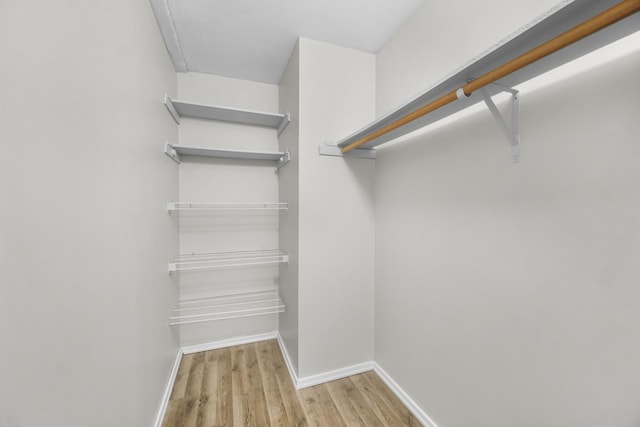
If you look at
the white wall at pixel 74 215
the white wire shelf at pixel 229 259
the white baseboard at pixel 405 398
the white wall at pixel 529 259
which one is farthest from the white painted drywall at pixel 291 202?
the white wall at pixel 74 215

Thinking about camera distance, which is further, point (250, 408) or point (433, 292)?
point (250, 408)

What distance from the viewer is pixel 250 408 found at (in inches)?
62.6

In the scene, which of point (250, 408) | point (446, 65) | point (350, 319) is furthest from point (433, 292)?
point (250, 408)

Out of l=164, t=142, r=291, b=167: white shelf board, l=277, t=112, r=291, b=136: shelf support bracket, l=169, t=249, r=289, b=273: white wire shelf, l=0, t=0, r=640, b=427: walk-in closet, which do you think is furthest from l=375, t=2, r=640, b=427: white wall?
l=169, t=249, r=289, b=273: white wire shelf

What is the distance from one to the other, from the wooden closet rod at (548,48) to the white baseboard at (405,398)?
1.70m

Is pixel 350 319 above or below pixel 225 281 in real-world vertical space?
below

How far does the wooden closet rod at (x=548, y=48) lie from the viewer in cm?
55

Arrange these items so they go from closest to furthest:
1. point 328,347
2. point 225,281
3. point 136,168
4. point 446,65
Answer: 1. point 136,168
2. point 446,65
3. point 328,347
4. point 225,281

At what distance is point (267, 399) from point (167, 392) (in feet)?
2.25

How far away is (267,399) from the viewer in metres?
1.67

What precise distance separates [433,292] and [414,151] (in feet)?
2.83

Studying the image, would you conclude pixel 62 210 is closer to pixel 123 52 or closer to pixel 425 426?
pixel 123 52

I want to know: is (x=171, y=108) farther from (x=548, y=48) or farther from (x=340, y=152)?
(x=548, y=48)

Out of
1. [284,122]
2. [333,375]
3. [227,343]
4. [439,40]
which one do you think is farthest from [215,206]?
[439,40]
